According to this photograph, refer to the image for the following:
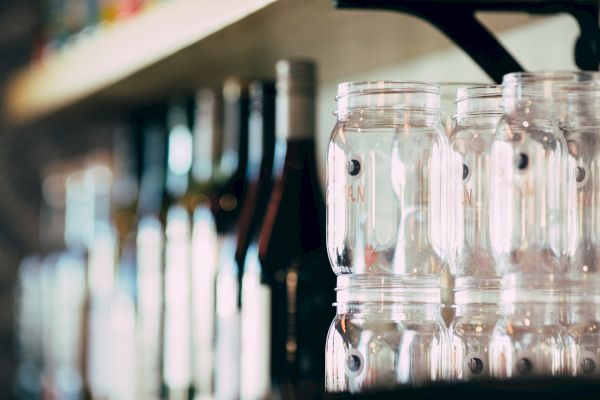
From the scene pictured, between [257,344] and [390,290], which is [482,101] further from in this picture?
[257,344]

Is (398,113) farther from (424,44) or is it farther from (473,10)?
(424,44)

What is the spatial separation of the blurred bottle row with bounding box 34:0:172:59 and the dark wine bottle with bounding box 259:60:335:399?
0.95 feet

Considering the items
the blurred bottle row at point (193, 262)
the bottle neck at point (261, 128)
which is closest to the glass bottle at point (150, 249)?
the blurred bottle row at point (193, 262)

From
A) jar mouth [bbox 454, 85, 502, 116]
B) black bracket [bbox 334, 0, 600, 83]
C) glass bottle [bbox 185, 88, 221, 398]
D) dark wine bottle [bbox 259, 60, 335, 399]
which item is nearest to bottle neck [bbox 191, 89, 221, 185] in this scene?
glass bottle [bbox 185, 88, 221, 398]

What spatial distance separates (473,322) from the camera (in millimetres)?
778

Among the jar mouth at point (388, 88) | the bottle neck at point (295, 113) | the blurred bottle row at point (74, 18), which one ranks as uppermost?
the blurred bottle row at point (74, 18)

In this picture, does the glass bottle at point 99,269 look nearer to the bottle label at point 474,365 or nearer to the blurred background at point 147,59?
the blurred background at point 147,59

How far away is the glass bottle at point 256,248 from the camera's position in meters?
1.14

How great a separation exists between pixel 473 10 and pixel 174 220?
75 centimetres

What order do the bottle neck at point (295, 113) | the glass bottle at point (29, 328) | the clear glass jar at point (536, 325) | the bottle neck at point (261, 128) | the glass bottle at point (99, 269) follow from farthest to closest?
the glass bottle at point (29, 328) < the glass bottle at point (99, 269) < the bottle neck at point (261, 128) < the bottle neck at point (295, 113) < the clear glass jar at point (536, 325)

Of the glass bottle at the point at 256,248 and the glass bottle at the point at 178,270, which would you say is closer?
the glass bottle at the point at 256,248

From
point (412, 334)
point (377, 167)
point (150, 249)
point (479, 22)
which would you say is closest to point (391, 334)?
point (412, 334)

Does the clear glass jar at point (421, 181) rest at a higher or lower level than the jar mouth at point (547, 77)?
lower

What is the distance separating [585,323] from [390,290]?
13 cm
